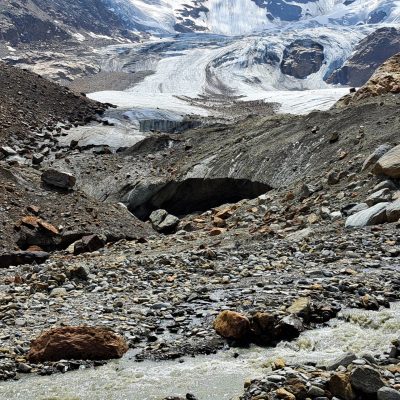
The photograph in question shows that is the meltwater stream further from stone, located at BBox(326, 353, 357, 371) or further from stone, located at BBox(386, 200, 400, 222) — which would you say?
stone, located at BBox(386, 200, 400, 222)

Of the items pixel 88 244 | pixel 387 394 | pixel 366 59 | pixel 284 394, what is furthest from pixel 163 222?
pixel 366 59

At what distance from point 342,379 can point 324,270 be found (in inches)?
157

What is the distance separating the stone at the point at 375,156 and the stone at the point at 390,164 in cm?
59

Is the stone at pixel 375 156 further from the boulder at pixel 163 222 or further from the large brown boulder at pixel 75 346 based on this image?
the large brown boulder at pixel 75 346

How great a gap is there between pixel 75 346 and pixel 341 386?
3.09 metres

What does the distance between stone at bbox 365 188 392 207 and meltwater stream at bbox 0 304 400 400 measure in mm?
5197

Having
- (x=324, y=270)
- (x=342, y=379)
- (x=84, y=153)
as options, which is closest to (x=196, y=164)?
(x=84, y=153)

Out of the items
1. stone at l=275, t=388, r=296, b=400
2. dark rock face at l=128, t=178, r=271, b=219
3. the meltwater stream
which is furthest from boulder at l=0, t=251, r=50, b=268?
stone at l=275, t=388, r=296, b=400

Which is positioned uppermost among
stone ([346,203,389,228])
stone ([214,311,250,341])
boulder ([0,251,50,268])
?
stone ([346,203,389,228])

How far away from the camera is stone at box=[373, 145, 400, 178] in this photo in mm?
12617

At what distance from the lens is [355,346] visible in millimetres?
6598

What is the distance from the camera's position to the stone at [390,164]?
12617 millimetres

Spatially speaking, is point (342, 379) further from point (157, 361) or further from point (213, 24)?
point (213, 24)

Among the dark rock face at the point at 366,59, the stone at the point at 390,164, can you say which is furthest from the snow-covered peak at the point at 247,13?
the stone at the point at 390,164
